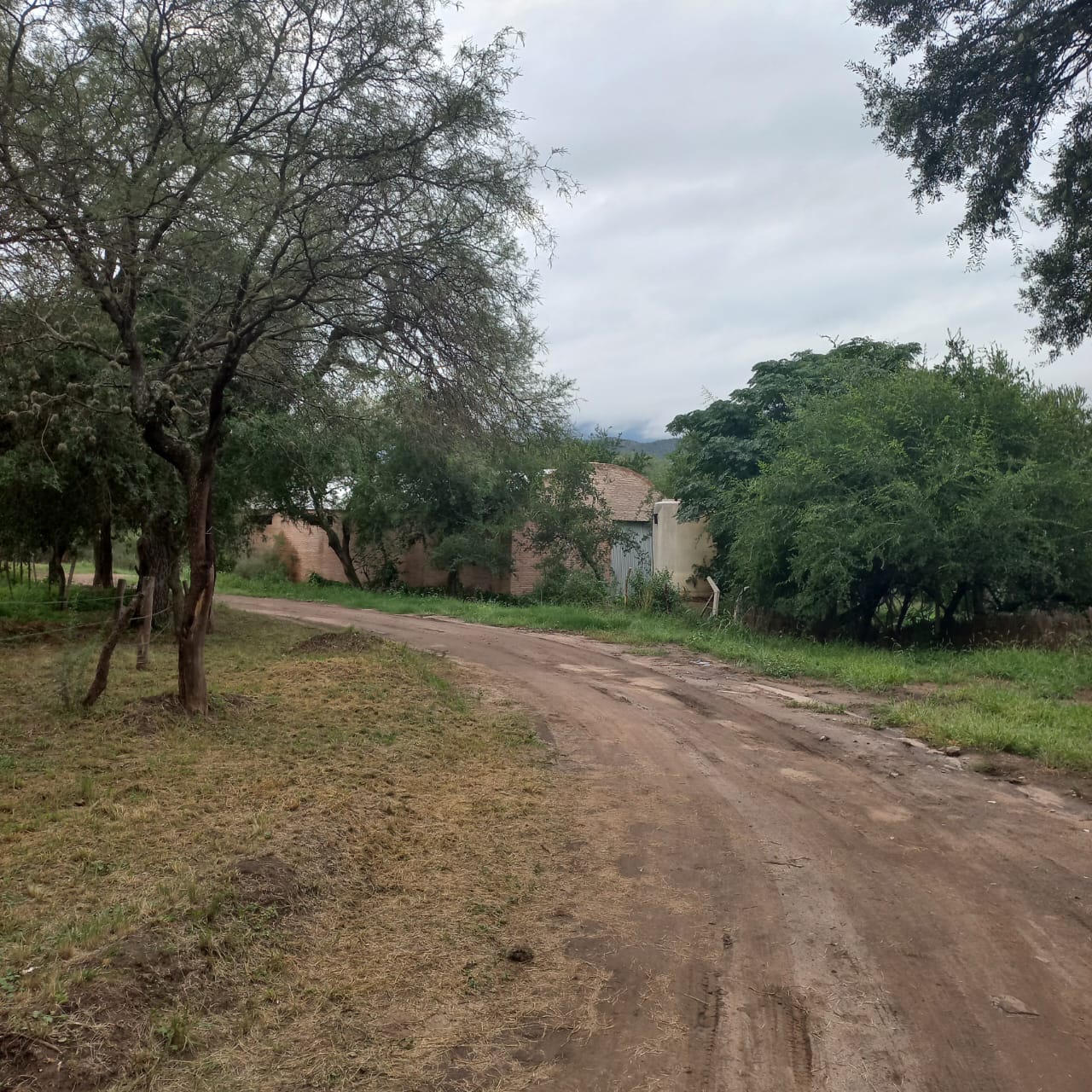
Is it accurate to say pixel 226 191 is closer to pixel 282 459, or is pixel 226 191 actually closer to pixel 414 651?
pixel 282 459

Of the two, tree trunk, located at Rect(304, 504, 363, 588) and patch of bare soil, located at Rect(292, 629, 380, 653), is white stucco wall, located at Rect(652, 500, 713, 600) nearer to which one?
tree trunk, located at Rect(304, 504, 363, 588)

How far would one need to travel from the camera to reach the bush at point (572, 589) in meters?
26.5

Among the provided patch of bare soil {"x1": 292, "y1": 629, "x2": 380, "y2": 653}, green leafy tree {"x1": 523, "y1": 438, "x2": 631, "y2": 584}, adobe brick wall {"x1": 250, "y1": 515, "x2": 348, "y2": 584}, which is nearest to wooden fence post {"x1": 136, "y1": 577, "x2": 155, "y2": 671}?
patch of bare soil {"x1": 292, "y1": 629, "x2": 380, "y2": 653}

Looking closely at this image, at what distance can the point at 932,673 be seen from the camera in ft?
43.9

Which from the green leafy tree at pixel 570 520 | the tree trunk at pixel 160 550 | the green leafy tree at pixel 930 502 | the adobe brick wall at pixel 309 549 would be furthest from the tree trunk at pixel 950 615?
the adobe brick wall at pixel 309 549

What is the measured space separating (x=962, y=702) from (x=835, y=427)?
7206 mm

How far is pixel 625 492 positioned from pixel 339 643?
20.8m

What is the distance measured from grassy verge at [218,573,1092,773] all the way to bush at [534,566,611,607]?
2596 millimetres

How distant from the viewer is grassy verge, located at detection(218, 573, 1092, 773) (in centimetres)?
928

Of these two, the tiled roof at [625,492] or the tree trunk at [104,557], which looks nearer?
the tree trunk at [104,557]

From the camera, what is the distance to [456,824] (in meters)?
6.43

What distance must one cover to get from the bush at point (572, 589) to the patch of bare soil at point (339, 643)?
1124 centimetres

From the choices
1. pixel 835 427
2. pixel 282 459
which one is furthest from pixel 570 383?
pixel 282 459

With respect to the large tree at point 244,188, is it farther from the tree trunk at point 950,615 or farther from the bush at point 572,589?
the bush at point 572,589
